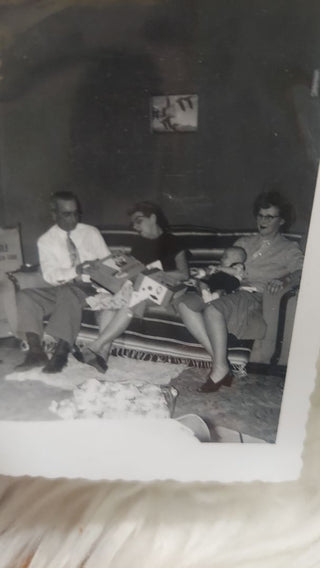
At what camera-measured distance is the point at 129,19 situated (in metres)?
0.59

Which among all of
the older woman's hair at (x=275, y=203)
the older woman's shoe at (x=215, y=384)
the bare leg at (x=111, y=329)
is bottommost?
the older woman's shoe at (x=215, y=384)

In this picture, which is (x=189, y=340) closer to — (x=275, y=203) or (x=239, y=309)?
(x=239, y=309)

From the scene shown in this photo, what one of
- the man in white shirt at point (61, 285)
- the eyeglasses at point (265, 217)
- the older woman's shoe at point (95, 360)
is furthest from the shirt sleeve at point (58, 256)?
the eyeglasses at point (265, 217)

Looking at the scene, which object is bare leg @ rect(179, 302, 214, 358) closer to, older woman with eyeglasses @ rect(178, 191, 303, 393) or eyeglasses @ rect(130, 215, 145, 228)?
older woman with eyeglasses @ rect(178, 191, 303, 393)

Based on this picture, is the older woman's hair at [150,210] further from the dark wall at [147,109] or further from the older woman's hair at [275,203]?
the older woman's hair at [275,203]

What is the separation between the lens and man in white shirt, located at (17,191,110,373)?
2.18ft

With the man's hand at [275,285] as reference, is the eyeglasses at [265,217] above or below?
above

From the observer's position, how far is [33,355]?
2.36ft

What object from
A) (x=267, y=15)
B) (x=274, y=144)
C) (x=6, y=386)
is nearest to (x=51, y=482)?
(x=6, y=386)

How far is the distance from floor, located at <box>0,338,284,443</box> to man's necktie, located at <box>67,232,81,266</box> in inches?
6.1

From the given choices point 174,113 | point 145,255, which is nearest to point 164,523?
point 145,255

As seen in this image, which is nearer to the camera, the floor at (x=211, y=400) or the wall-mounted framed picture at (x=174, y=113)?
the wall-mounted framed picture at (x=174, y=113)

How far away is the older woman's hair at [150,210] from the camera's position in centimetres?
65

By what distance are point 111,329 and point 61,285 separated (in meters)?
0.09
